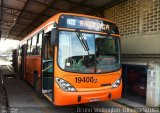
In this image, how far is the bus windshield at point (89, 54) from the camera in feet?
21.2

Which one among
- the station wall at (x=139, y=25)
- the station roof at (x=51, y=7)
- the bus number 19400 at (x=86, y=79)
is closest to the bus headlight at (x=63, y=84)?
the bus number 19400 at (x=86, y=79)

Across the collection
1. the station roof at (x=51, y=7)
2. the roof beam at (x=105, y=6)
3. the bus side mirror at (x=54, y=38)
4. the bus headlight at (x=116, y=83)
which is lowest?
the bus headlight at (x=116, y=83)

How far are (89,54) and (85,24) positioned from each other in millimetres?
932

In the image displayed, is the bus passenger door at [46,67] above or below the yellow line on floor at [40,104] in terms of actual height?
above

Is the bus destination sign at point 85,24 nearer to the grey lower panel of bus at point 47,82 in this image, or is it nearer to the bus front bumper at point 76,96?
the bus front bumper at point 76,96

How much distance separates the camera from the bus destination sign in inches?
263

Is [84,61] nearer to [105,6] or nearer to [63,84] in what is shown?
[63,84]

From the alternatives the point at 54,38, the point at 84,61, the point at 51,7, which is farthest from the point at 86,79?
the point at 51,7

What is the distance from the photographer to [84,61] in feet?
21.8

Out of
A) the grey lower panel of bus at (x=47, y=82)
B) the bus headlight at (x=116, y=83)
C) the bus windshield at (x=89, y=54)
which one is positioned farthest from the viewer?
the grey lower panel of bus at (x=47, y=82)

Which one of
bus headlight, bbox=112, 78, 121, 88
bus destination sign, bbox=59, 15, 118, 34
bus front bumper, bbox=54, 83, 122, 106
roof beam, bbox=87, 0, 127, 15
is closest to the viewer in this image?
bus front bumper, bbox=54, 83, 122, 106

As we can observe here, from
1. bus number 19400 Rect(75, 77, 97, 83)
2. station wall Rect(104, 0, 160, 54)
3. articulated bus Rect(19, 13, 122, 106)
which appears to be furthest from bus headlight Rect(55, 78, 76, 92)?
station wall Rect(104, 0, 160, 54)

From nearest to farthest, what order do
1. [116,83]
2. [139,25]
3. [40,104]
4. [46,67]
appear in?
1. [116,83]
2. [46,67]
3. [40,104]
4. [139,25]

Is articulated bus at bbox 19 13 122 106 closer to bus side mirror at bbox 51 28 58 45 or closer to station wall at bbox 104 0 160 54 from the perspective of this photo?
bus side mirror at bbox 51 28 58 45
